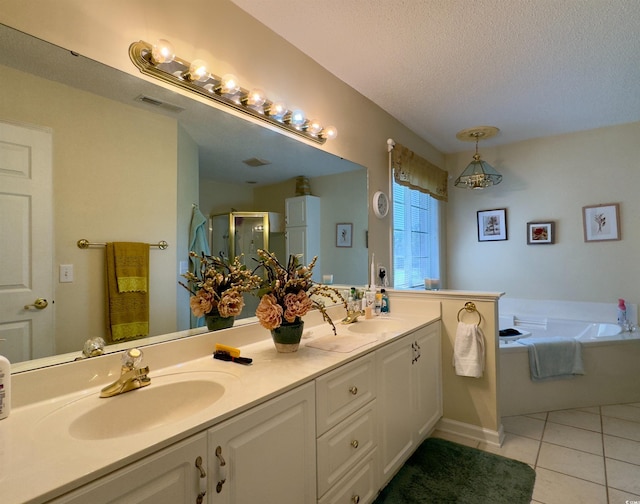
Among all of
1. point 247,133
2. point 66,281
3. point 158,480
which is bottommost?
point 158,480

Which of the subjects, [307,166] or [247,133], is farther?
[307,166]

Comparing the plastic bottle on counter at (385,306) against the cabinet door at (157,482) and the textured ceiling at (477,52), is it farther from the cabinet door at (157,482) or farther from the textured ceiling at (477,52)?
the cabinet door at (157,482)

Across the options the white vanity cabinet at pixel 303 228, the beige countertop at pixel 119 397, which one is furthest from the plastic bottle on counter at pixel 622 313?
the white vanity cabinet at pixel 303 228

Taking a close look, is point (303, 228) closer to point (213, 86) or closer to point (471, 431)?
point (213, 86)

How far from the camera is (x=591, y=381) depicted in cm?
263

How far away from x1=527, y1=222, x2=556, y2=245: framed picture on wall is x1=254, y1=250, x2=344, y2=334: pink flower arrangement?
3165 mm

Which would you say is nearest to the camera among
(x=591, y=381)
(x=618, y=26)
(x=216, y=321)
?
(x=216, y=321)

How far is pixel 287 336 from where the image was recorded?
142 cm

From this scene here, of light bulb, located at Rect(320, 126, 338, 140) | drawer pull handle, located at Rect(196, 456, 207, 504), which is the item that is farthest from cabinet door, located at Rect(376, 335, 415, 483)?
light bulb, located at Rect(320, 126, 338, 140)

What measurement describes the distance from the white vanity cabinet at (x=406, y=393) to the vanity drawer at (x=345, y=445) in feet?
0.34

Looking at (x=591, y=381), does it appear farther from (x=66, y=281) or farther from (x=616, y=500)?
(x=66, y=281)

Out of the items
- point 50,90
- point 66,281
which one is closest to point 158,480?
point 66,281

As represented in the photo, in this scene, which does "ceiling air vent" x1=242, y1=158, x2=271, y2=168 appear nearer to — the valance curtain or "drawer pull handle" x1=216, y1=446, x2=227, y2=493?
"drawer pull handle" x1=216, y1=446, x2=227, y2=493

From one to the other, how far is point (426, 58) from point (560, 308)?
2.91m
